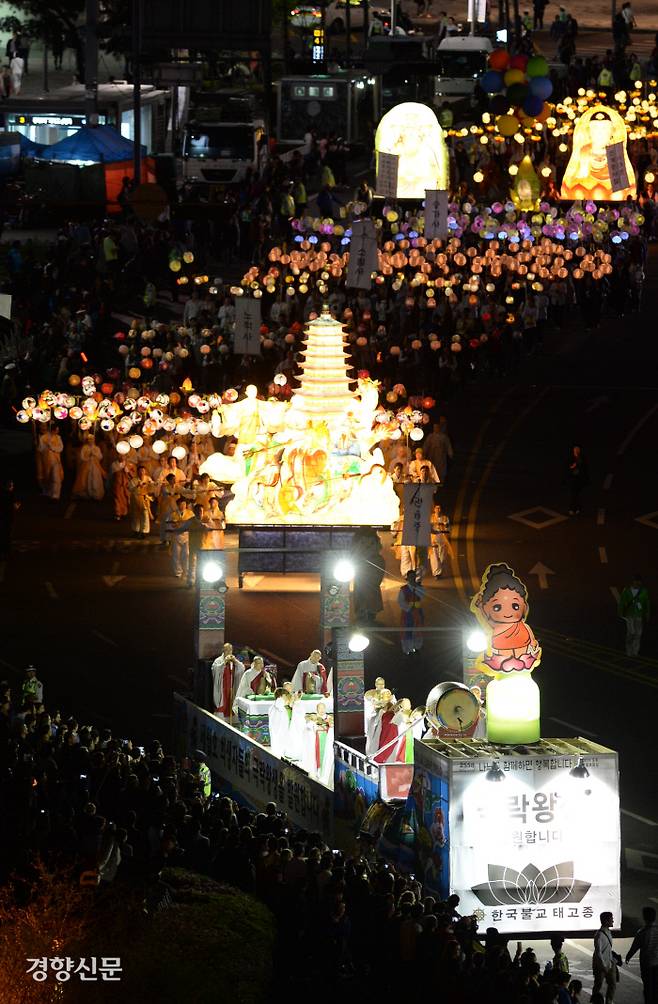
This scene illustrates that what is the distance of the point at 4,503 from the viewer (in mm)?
39375

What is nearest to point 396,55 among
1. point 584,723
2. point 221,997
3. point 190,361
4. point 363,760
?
point 190,361

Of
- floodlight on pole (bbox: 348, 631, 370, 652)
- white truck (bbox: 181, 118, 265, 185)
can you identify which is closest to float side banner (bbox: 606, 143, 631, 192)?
white truck (bbox: 181, 118, 265, 185)

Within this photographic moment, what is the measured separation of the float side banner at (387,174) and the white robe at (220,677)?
24.4 meters

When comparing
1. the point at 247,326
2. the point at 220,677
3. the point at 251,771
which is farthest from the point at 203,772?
the point at 247,326

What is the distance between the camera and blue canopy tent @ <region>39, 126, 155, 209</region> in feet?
202

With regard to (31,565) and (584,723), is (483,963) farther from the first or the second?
(31,565)

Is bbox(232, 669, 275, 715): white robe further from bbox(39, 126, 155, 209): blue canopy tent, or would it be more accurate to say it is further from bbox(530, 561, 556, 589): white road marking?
bbox(39, 126, 155, 209): blue canopy tent

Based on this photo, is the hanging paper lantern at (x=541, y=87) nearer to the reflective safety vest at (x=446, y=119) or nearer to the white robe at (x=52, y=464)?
the reflective safety vest at (x=446, y=119)

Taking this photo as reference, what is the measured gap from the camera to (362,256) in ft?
157

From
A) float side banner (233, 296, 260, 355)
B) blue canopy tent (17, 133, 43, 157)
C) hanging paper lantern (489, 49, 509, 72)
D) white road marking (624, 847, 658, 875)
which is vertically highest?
hanging paper lantern (489, 49, 509, 72)

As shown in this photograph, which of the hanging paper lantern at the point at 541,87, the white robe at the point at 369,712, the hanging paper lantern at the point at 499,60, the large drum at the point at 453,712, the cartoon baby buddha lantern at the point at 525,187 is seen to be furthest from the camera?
the hanging paper lantern at the point at 499,60

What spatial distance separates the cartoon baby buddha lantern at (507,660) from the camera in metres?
24.8

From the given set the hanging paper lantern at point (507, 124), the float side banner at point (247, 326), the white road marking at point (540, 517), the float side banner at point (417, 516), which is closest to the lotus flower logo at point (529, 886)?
the float side banner at point (417, 516)

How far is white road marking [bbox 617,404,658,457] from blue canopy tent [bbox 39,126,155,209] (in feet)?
57.6
